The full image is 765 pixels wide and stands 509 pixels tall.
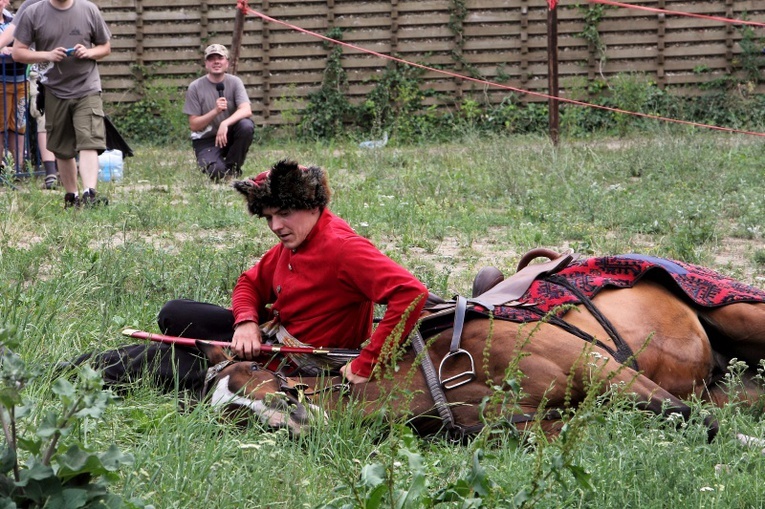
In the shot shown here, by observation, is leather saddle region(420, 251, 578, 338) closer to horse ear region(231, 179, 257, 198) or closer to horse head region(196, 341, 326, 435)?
horse head region(196, 341, 326, 435)

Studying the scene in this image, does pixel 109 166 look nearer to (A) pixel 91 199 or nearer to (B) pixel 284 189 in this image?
(A) pixel 91 199

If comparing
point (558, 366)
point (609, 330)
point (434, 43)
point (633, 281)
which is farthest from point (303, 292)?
point (434, 43)

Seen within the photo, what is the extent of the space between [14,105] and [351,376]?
291 inches

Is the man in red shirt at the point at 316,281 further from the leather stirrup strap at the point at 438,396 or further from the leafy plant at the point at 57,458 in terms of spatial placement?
the leafy plant at the point at 57,458

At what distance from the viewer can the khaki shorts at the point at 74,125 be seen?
866 cm

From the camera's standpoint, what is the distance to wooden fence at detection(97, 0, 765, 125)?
52.6 feet

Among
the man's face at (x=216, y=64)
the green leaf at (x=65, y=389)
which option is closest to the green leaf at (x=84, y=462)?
the green leaf at (x=65, y=389)

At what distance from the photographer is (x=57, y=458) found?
7.14 ft

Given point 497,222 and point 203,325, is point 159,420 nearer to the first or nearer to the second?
point 203,325

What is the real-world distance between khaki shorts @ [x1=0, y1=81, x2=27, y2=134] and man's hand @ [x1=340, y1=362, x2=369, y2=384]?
708cm

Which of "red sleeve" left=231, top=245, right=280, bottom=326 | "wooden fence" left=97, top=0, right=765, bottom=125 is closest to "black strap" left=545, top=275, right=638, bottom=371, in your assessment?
"red sleeve" left=231, top=245, right=280, bottom=326

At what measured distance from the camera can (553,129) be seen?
1157 cm

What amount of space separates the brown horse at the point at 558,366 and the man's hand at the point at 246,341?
0.07m

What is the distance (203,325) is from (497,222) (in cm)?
379
